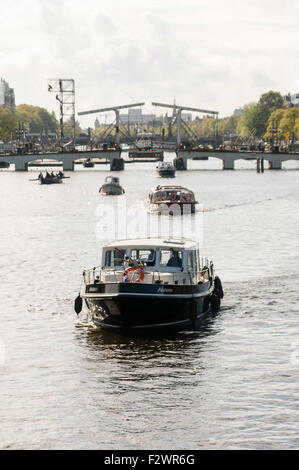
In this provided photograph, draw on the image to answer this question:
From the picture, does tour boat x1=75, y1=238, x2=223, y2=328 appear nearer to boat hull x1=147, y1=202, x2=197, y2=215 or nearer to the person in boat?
the person in boat

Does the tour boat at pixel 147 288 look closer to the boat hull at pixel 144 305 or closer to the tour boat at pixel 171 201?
the boat hull at pixel 144 305

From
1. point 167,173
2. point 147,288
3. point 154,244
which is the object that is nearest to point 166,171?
point 167,173

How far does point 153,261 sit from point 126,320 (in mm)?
2654

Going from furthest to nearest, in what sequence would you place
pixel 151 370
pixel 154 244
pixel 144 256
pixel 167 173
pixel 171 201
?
pixel 167 173
pixel 171 201
pixel 144 256
pixel 154 244
pixel 151 370

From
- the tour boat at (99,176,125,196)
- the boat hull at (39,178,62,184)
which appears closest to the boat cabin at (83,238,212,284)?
the tour boat at (99,176,125,196)

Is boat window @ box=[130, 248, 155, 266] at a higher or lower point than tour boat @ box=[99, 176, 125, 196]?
higher

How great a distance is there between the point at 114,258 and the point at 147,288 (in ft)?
10.6

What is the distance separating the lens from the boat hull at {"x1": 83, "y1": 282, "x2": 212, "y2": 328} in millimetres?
33750

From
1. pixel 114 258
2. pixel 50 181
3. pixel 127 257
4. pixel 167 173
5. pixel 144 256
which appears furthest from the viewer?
pixel 167 173

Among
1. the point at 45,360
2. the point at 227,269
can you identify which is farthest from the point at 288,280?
the point at 45,360

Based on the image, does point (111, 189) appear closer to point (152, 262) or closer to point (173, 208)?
point (173, 208)

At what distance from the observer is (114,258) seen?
36594 mm

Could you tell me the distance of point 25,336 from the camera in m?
35.4

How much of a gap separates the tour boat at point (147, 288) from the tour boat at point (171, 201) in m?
56.9
